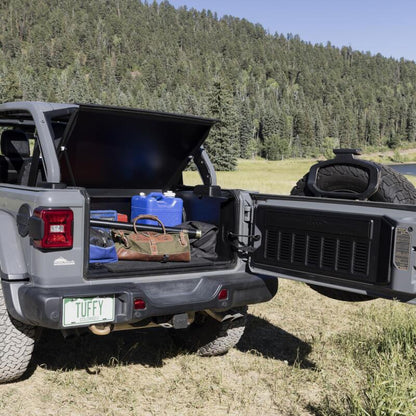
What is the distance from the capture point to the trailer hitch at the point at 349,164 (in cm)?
376

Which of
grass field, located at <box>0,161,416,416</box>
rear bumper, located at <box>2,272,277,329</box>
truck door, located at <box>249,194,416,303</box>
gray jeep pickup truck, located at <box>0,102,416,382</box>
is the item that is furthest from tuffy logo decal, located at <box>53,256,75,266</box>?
truck door, located at <box>249,194,416,303</box>

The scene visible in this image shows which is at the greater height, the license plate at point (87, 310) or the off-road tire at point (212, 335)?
the license plate at point (87, 310)

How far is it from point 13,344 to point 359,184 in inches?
102

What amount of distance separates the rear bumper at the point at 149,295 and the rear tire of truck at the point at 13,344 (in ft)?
0.62

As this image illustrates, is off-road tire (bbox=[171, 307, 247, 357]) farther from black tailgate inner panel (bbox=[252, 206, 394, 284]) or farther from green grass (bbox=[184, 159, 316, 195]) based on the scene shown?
green grass (bbox=[184, 159, 316, 195])

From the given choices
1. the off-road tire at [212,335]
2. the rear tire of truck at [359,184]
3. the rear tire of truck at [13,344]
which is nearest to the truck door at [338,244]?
the rear tire of truck at [359,184]

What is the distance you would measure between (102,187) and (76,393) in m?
1.91

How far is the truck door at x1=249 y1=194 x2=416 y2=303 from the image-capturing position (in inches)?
127

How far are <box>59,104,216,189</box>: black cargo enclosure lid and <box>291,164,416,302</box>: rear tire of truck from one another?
125 cm

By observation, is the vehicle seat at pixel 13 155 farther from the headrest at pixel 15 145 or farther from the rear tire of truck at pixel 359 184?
the rear tire of truck at pixel 359 184

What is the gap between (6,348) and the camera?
3691 mm

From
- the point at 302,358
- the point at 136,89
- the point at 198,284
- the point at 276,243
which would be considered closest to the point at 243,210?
the point at 276,243

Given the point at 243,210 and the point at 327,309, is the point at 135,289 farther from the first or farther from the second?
the point at 327,309

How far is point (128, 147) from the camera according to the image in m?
4.91
